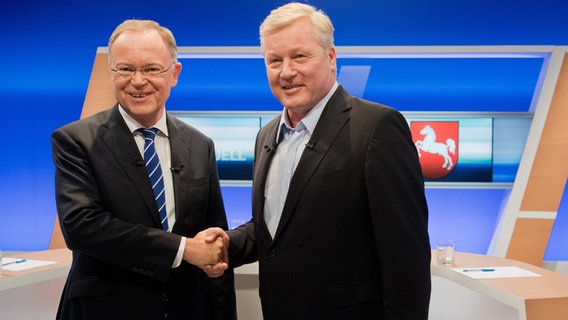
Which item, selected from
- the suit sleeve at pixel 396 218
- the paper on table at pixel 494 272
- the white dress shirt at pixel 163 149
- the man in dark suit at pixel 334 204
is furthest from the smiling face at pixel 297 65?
the paper on table at pixel 494 272

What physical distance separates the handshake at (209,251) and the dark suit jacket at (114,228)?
0.24ft

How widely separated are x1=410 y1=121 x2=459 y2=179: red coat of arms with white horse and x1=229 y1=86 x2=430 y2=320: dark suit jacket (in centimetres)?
319

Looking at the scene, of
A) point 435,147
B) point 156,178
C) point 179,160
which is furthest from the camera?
point 435,147

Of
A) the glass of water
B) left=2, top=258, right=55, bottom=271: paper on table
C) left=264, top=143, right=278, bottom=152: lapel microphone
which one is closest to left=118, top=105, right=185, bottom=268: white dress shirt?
left=264, top=143, right=278, bottom=152: lapel microphone

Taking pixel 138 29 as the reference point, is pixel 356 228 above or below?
below

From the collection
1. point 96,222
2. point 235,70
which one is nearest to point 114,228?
point 96,222

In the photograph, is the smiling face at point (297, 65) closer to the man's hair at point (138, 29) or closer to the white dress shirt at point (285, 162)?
the white dress shirt at point (285, 162)

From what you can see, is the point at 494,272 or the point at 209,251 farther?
the point at 494,272

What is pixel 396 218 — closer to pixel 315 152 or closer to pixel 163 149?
pixel 315 152

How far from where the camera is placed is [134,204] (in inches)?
87.6

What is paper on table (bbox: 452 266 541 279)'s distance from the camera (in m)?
3.53

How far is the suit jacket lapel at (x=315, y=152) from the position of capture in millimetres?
2049

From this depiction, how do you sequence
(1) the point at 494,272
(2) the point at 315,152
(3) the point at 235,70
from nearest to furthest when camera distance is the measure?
(2) the point at 315,152 → (1) the point at 494,272 → (3) the point at 235,70

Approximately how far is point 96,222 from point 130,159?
0.90 feet
